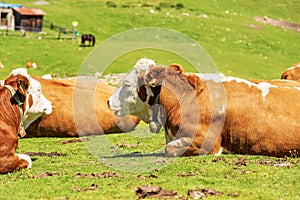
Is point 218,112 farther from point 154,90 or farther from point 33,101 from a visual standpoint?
point 33,101

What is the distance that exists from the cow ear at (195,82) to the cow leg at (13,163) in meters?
3.84

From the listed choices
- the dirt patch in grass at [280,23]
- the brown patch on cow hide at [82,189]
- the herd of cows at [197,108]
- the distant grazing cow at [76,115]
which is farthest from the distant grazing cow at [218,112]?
the dirt patch in grass at [280,23]

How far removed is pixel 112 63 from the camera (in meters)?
46.6

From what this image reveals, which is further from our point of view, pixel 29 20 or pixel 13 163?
pixel 29 20

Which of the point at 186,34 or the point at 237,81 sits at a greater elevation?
the point at 237,81

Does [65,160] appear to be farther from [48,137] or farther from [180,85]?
[48,137]

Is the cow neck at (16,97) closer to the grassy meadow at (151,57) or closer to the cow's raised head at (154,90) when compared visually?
the grassy meadow at (151,57)

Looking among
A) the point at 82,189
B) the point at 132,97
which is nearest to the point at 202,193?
the point at 82,189

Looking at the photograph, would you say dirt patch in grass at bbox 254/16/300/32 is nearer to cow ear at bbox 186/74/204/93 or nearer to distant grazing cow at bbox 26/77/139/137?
distant grazing cow at bbox 26/77/139/137

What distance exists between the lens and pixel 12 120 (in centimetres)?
1244

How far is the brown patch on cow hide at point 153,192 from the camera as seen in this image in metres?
8.93

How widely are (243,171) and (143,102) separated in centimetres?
352

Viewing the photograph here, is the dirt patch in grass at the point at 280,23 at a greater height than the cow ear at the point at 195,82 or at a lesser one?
lesser

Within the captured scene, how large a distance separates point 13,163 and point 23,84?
73.3 inches
